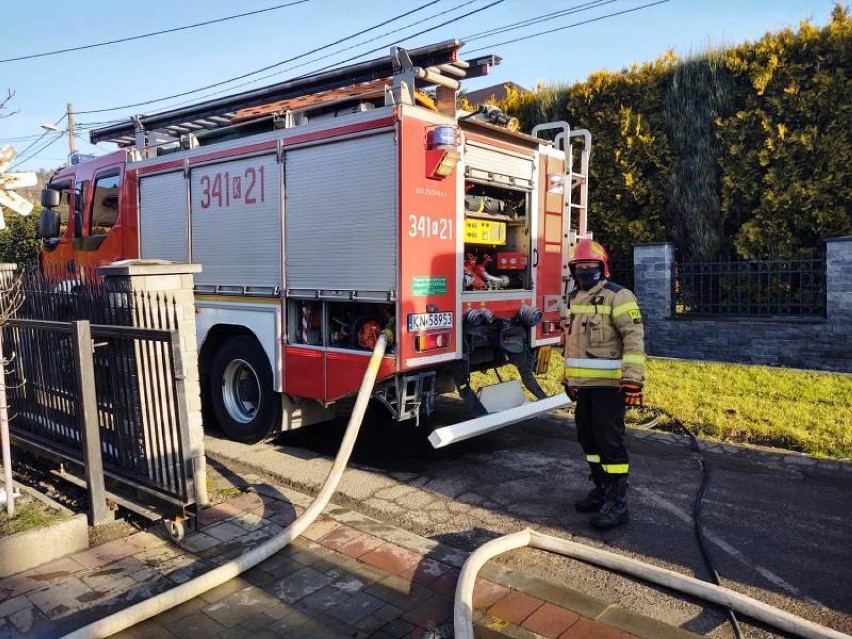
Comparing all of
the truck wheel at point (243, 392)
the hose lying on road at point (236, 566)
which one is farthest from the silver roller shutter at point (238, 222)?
the hose lying on road at point (236, 566)

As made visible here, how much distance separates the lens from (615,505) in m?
4.15

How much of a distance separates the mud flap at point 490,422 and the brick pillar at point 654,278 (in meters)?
5.49

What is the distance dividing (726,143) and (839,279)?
2.62 m

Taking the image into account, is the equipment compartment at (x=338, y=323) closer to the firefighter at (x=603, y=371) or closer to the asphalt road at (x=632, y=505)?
the asphalt road at (x=632, y=505)

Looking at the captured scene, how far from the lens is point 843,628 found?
2998 millimetres

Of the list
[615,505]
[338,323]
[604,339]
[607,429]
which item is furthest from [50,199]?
[615,505]

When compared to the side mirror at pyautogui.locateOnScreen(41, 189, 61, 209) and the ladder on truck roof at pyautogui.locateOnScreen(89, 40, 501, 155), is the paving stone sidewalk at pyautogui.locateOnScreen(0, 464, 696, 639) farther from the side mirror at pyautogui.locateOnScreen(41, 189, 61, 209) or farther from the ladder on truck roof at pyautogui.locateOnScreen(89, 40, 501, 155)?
the side mirror at pyautogui.locateOnScreen(41, 189, 61, 209)

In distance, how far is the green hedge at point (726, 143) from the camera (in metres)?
9.25

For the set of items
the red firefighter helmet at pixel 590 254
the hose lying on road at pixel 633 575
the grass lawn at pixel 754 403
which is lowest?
the hose lying on road at pixel 633 575

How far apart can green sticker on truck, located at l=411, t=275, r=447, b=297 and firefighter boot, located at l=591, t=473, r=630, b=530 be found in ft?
5.98

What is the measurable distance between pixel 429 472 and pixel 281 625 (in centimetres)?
237

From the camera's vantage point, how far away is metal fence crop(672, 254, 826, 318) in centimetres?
940

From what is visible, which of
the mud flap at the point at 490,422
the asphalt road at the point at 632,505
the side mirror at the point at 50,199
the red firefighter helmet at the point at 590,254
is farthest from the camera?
the side mirror at the point at 50,199

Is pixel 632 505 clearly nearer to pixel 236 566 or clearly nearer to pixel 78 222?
pixel 236 566
